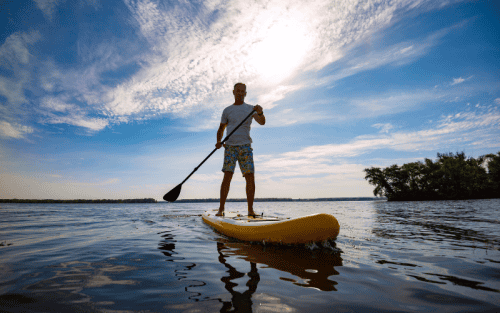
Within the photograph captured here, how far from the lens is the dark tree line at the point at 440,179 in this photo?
1948 inches

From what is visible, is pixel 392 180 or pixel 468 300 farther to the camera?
pixel 392 180

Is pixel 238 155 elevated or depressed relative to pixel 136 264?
elevated

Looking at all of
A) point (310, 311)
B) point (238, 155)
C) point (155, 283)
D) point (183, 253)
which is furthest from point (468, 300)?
point (238, 155)

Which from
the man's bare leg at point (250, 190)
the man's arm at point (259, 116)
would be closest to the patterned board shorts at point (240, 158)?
the man's bare leg at point (250, 190)

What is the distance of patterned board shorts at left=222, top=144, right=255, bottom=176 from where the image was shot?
5562mm

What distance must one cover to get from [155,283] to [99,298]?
0.42 metres

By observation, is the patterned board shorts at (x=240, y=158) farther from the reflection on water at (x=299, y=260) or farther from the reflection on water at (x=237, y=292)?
the reflection on water at (x=237, y=292)

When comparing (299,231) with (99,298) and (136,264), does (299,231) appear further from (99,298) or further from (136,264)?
(99,298)

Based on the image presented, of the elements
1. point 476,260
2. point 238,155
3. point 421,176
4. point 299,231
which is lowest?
point 476,260

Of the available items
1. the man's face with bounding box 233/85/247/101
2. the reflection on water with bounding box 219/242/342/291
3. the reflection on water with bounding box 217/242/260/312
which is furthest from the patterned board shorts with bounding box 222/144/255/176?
the reflection on water with bounding box 217/242/260/312

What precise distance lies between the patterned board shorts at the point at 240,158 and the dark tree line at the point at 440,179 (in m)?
59.2

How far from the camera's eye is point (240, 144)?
5711 millimetres

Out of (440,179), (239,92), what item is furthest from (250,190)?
(440,179)

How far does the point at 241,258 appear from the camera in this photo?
111 inches
